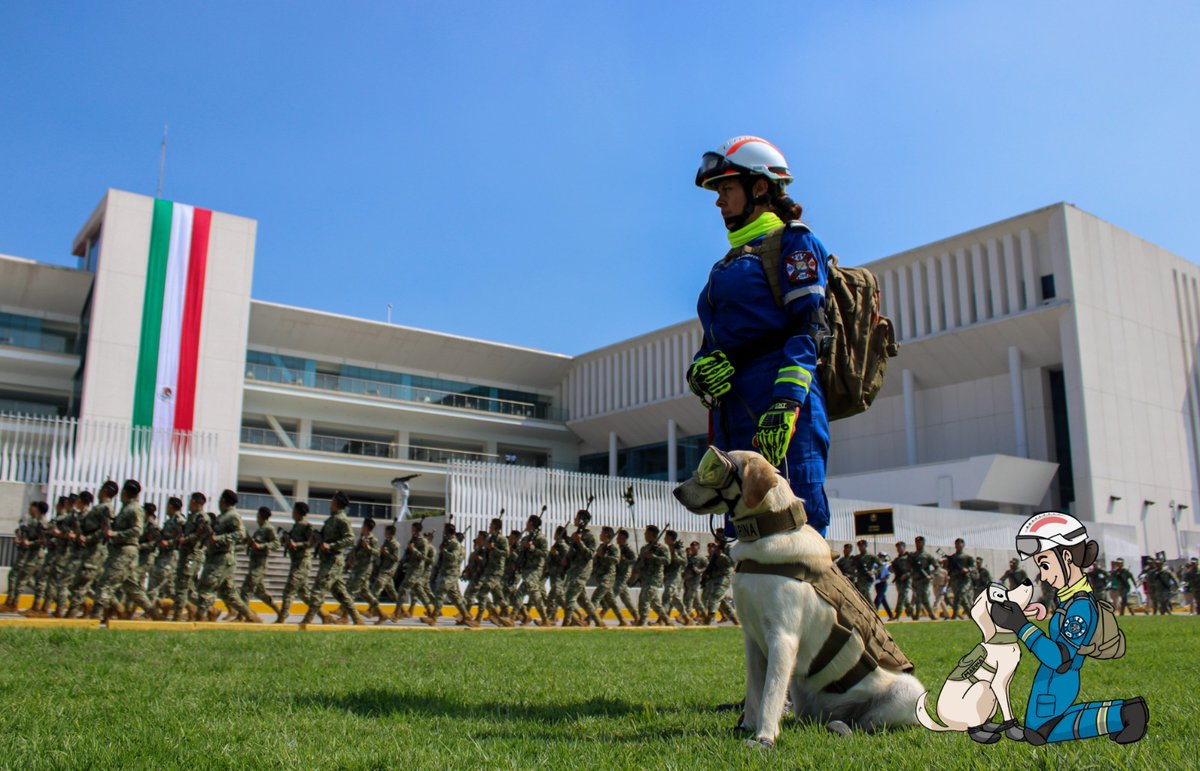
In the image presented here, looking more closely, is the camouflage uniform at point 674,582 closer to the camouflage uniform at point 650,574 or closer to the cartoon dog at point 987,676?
the camouflage uniform at point 650,574

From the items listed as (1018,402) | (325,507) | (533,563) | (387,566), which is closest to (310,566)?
(387,566)

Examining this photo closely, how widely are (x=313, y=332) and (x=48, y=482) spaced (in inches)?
963

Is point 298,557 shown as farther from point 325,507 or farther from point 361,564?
point 325,507

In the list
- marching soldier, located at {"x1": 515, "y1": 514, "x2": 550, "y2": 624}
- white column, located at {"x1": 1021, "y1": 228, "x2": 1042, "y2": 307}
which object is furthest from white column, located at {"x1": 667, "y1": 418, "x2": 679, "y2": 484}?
marching soldier, located at {"x1": 515, "y1": 514, "x2": 550, "y2": 624}

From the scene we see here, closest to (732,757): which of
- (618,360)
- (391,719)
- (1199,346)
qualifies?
(391,719)

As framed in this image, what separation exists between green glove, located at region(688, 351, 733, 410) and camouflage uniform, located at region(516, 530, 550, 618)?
42.2 feet

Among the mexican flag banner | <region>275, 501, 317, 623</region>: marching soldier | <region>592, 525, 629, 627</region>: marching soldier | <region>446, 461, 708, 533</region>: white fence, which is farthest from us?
the mexican flag banner

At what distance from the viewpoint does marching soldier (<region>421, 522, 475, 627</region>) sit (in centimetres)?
1614

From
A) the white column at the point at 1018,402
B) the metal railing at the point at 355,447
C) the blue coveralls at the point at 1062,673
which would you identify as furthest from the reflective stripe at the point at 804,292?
the metal railing at the point at 355,447

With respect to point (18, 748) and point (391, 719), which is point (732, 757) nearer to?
point (391, 719)

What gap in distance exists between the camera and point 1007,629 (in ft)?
8.09

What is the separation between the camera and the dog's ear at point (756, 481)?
137 inches

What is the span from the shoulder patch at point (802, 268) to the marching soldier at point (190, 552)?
1186 cm

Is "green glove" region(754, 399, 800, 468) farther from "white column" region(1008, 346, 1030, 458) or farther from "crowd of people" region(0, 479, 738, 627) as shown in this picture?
"white column" region(1008, 346, 1030, 458)
